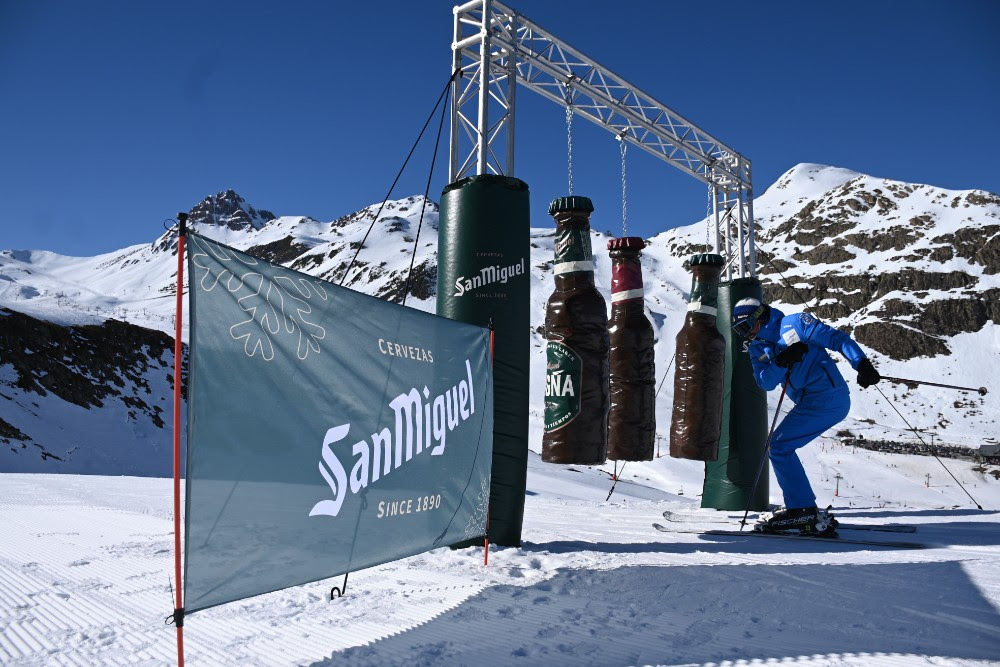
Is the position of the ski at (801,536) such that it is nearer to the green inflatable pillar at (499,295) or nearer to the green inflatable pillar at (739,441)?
the green inflatable pillar at (499,295)

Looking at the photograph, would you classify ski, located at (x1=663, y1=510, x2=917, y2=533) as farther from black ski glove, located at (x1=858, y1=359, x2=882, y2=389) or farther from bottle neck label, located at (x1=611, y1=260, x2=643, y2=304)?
bottle neck label, located at (x1=611, y1=260, x2=643, y2=304)

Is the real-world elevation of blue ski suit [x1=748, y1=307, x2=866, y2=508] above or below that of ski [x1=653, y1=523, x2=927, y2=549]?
above

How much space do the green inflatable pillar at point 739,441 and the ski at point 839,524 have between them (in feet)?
3.83

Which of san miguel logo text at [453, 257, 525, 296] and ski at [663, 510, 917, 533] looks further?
ski at [663, 510, 917, 533]

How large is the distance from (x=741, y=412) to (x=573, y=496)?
5710 mm

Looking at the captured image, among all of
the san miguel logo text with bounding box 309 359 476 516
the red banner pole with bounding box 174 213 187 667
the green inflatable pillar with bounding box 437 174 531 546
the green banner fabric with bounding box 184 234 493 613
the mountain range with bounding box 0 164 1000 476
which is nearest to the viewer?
the red banner pole with bounding box 174 213 187 667

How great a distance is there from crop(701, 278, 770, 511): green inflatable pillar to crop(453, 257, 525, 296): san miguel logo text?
4.72 meters

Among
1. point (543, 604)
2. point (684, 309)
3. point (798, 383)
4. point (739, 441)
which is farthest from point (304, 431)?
point (684, 309)

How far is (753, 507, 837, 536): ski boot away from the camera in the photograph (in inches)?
242

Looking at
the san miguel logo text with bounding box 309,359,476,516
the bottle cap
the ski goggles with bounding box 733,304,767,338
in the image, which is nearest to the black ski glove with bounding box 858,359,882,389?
the ski goggles with bounding box 733,304,767,338

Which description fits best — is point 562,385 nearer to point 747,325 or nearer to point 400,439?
point 747,325

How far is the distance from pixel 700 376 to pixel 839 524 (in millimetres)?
2213

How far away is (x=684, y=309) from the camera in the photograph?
A: 204 feet

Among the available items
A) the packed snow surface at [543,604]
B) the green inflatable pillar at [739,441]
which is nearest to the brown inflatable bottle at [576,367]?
the packed snow surface at [543,604]
